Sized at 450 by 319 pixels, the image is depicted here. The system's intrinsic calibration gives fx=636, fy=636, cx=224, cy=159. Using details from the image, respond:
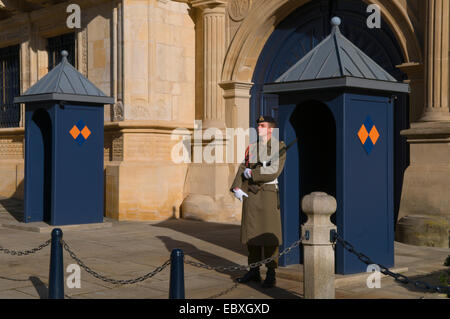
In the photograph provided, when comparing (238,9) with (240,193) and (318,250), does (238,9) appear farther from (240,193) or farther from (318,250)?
(318,250)

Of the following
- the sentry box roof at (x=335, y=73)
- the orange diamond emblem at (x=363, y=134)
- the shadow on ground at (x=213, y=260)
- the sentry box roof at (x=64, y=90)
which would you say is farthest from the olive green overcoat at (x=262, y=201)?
the sentry box roof at (x=64, y=90)

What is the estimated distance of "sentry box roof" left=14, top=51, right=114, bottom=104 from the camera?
11328 millimetres

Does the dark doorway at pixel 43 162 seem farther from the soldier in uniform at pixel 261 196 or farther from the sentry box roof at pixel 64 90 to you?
the soldier in uniform at pixel 261 196

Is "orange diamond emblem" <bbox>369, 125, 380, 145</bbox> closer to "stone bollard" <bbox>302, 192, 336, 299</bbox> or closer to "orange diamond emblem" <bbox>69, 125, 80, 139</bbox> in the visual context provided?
"stone bollard" <bbox>302, 192, 336, 299</bbox>

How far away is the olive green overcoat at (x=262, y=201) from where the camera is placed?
6801 mm

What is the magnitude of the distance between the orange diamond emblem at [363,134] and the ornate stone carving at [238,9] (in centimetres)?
690

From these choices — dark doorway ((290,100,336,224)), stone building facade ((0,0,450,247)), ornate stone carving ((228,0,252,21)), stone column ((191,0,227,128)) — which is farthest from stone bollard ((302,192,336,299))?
ornate stone carving ((228,0,252,21))

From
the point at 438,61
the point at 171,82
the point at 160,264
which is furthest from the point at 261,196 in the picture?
the point at 171,82

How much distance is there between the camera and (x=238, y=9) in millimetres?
13641

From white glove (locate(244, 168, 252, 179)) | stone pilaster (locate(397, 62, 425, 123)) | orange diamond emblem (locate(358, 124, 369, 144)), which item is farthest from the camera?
stone pilaster (locate(397, 62, 425, 123))

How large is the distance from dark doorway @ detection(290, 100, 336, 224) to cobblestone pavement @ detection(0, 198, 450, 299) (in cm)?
115

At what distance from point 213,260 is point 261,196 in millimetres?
1821
